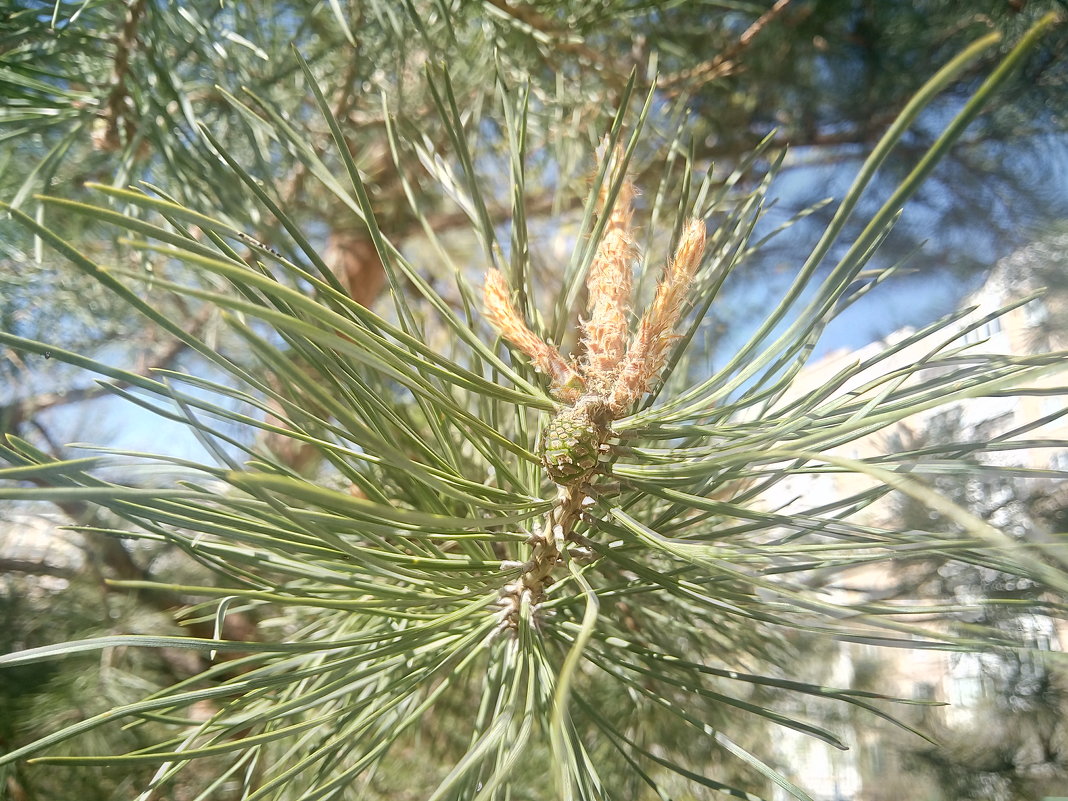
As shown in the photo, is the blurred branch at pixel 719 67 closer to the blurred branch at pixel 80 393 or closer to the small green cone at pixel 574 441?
the small green cone at pixel 574 441

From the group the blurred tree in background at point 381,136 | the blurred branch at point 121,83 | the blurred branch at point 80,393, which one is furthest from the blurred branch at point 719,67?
the blurred branch at point 80,393

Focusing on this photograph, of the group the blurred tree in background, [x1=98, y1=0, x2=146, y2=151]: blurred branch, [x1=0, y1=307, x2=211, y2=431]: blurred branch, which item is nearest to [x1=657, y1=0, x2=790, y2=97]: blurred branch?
the blurred tree in background

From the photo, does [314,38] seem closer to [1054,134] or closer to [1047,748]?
[1054,134]

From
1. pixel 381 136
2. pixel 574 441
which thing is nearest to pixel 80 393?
pixel 381 136

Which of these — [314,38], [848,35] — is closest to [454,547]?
[314,38]

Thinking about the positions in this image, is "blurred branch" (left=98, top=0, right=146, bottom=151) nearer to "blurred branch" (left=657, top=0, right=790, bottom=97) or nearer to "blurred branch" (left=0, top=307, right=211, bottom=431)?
"blurred branch" (left=0, top=307, right=211, bottom=431)

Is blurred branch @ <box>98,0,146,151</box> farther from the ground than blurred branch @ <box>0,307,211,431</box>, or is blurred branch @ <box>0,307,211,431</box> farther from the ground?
blurred branch @ <box>98,0,146,151</box>

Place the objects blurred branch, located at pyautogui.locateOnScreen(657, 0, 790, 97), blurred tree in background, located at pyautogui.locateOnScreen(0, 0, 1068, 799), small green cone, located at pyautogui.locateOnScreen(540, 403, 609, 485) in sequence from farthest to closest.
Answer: blurred branch, located at pyautogui.locateOnScreen(657, 0, 790, 97)
blurred tree in background, located at pyautogui.locateOnScreen(0, 0, 1068, 799)
small green cone, located at pyautogui.locateOnScreen(540, 403, 609, 485)

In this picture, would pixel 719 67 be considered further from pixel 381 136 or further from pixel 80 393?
pixel 80 393

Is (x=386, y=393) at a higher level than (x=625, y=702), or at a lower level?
higher
